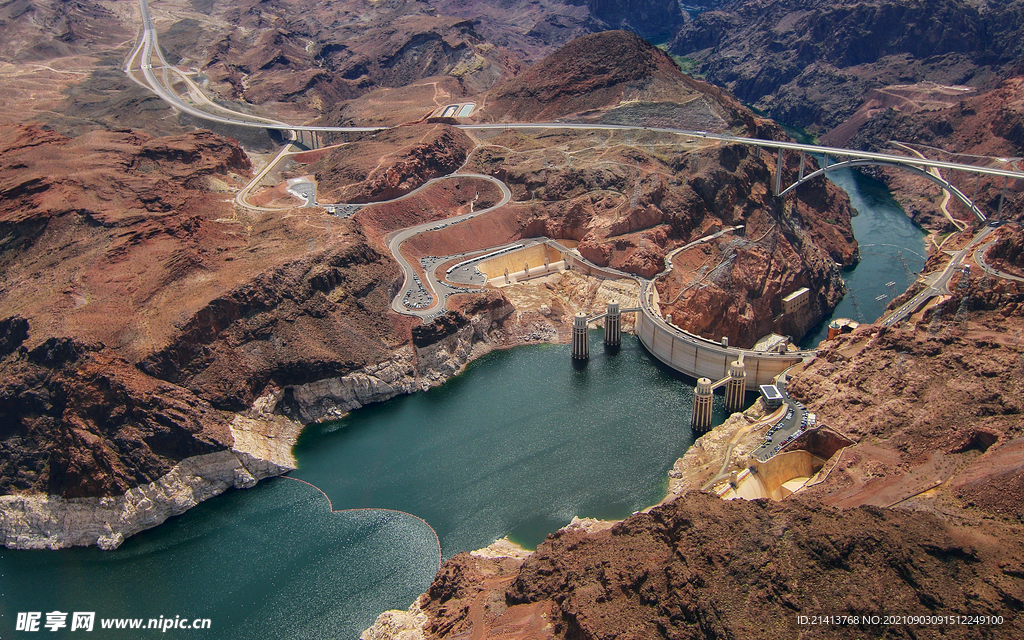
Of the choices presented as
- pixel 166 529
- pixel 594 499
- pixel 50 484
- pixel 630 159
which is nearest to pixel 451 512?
pixel 594 499

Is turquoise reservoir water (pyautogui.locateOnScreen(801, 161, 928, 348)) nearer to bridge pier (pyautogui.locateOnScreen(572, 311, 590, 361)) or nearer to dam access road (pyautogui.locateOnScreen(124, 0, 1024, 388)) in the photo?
dam access road (pyautogui.locateOnScreen(124, 0, 1024, 388))

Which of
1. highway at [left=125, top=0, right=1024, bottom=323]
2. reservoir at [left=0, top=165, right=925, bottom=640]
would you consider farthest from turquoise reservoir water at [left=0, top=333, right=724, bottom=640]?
highway at [left=125, top=0, right=1024, bottom=323]

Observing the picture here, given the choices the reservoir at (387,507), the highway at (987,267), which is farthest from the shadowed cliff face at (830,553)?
the highway at (987,267)

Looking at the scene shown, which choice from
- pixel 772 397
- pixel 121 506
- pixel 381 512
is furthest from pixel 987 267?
pixel 121 506

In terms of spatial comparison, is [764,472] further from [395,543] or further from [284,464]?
[284,464]

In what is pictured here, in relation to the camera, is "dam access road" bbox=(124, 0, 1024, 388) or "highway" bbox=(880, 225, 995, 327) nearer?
"highway" bbox=(880, 225, 995, 327)
